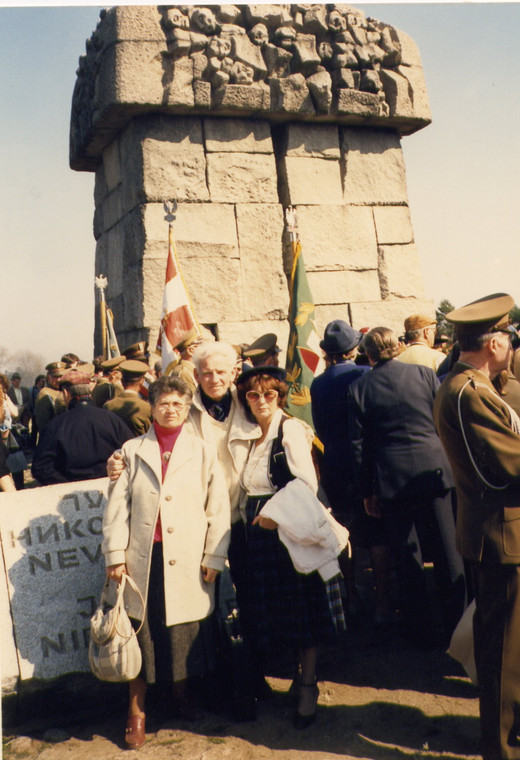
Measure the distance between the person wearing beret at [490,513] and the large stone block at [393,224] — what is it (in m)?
5.38

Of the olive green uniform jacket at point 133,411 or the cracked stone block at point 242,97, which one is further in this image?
the cracked stone block at point 242,97

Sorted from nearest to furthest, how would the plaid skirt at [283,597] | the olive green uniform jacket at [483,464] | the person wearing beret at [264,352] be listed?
1. the olive green uniform jacket at [483,464]
2. the plaid skirt at [283,597]
3. the person wearing beret at [264,352]

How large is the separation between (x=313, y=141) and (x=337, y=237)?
3.55ft

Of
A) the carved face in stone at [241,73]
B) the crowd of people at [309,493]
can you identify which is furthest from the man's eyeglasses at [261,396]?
the carved face in stone at [241,73]

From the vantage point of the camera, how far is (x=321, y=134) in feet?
25.7

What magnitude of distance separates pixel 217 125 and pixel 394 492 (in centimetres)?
477

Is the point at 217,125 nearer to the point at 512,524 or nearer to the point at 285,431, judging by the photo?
the point at 285,431

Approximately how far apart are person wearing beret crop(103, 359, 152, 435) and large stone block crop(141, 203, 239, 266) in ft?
7.08

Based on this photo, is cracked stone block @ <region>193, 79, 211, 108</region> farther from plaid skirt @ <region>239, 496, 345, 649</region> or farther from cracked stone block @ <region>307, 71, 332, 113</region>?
plaid skirt @ <region>239, 496, 345, 649</region>

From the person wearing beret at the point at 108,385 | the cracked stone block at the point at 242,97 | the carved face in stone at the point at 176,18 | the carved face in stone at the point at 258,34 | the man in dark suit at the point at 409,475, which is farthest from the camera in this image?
the carved face in stone at the point at 258,34

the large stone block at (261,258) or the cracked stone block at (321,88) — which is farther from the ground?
the cracked stone block at (321,88)

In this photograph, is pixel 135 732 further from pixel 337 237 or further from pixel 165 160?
pixel 337 237

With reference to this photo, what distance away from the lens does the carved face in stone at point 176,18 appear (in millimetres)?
6902

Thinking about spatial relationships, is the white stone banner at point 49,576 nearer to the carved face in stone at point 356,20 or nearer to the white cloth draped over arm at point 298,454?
the white cloth draped over arm at point 298,454
